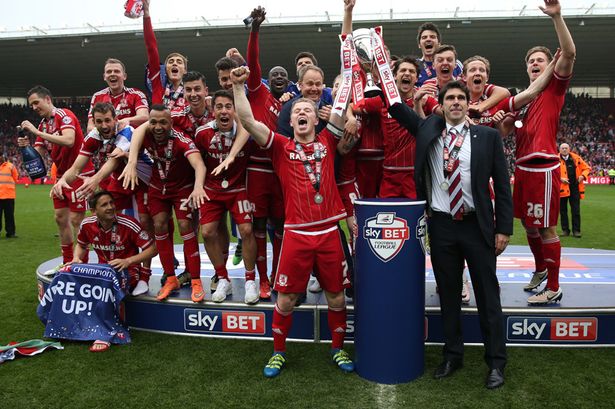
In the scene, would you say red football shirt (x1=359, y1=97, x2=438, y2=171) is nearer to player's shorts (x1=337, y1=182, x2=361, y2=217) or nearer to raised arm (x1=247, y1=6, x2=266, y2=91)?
player's shorts (x1=337, y1=182, x2=361, y2=217)

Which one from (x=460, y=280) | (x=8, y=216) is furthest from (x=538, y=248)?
(x=8, y=216)

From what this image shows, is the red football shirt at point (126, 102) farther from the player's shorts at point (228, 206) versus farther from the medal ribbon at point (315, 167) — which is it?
the medal ribbon at point (315, 167)

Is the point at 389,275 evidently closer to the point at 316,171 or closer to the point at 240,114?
the point at 316,171

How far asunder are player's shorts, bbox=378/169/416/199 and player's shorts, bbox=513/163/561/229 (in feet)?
3.09

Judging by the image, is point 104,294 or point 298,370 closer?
point 298,370

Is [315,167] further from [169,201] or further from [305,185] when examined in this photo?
[169,201]

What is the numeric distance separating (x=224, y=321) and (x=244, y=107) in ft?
6.41

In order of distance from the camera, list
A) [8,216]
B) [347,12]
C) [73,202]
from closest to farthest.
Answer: [347,12]
[73,202]
[8,216]

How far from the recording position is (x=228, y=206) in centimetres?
443

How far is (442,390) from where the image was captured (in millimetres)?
3318

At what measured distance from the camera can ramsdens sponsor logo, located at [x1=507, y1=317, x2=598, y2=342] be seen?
3984 mm

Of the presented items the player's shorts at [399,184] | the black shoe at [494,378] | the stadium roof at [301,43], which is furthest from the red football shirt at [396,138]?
Answer: the stadium roof at [301,43]

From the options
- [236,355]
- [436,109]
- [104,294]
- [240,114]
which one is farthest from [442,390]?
[104,294]

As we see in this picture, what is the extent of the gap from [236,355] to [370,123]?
225cm
